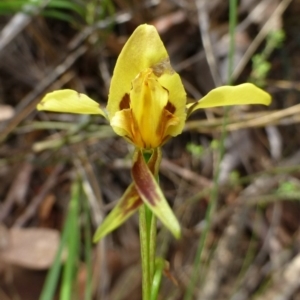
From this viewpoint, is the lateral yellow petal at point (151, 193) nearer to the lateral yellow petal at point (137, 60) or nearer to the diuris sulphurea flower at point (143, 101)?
the diuris sulphurea flower at point (143, 101)

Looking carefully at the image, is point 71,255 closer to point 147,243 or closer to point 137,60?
point 147,243

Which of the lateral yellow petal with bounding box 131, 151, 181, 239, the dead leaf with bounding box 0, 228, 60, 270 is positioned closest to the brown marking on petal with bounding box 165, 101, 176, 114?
the lateral yellow petal with bounding box 131, 151, 181, 239

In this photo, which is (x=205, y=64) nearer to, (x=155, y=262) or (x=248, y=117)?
(x=248, y=117)

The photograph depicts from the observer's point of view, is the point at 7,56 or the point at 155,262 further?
the point at 7,56

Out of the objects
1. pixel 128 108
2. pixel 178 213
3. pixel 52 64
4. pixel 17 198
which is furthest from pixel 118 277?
pixel 128 108

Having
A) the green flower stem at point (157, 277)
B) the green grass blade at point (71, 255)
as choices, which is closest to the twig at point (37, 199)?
the green grass blade at point (71, 255)

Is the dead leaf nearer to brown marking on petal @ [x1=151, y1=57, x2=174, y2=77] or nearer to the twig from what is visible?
the twig

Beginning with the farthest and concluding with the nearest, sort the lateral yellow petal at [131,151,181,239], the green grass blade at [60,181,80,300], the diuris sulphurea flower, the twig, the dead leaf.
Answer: the twig < the dead leaf < the green grass blade at [60,181,80,300] < the diuris sulphurea flower < the lateral yellow petal at [131,151,181,239]

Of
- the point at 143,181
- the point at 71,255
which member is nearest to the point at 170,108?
the point at 143,181
